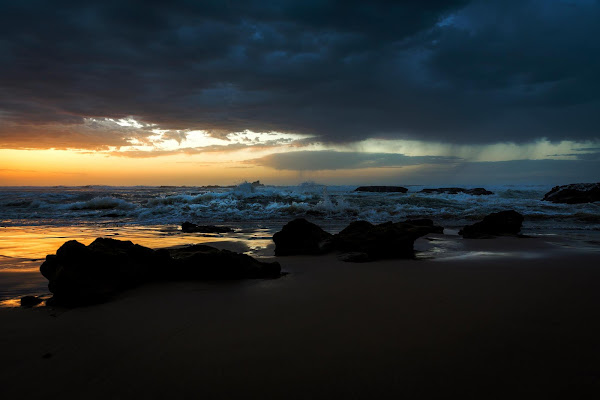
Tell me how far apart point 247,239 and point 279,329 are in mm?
5243

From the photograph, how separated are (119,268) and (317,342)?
2.21m

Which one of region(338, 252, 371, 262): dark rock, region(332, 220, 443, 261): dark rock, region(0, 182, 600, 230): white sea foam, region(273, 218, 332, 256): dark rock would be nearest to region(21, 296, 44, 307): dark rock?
region(273, 218, 332, 256): dark rock

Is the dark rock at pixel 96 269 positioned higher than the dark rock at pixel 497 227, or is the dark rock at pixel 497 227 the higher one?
the dark rock at pixel 96 269

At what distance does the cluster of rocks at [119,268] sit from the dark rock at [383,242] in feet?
5.58

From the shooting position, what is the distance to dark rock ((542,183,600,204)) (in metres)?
17.8

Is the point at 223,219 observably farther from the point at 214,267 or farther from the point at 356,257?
the point at 214,267

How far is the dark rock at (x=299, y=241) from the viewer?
209 inches

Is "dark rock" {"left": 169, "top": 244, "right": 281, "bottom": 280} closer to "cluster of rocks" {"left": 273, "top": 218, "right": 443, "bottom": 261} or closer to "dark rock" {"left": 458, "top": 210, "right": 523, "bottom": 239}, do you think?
"cluster of rocks" {"left": 273, "top": 218, "right": 443, "bottom": 261}

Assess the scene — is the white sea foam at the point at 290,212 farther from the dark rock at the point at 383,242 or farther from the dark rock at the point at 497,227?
the dark rock at the point at 383,242

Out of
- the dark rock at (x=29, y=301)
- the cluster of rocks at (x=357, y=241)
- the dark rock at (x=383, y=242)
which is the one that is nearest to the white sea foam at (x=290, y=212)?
the cluster of rocks at (x=357, y=241)

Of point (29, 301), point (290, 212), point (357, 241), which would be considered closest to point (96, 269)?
point (29, 301)

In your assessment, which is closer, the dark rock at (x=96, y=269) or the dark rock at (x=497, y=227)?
the dark rock at (x=96, y=269)

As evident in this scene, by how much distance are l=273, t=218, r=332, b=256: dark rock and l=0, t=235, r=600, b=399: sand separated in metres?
1.98

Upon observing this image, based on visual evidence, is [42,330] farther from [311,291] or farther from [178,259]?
[311,291]
